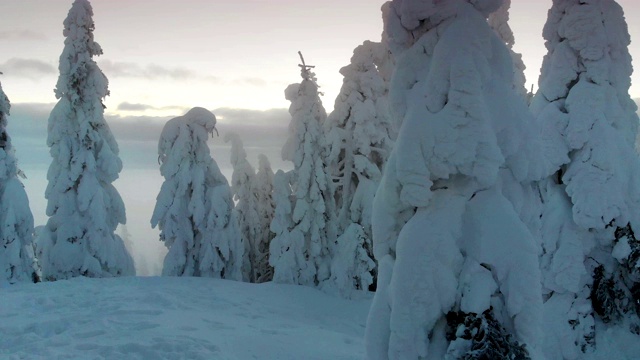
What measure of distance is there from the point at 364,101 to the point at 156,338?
14.7 m

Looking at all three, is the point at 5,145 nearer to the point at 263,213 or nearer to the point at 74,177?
the point at 74,177

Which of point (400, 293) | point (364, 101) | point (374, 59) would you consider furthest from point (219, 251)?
point (400, 293)

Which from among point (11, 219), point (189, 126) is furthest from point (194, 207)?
point (11, 219)

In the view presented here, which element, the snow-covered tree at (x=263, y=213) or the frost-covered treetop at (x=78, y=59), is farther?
the snow-covered tree at (x=263, y=213)

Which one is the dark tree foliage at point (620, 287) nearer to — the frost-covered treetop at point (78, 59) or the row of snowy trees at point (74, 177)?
the row of snowy trees at point (74, 177)

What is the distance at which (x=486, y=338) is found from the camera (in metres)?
5.64

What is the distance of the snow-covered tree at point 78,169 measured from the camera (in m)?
21.5

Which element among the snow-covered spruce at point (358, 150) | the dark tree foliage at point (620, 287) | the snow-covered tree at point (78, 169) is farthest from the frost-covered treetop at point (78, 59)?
the dark tree foliage at point (620, 287)

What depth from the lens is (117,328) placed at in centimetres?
1179

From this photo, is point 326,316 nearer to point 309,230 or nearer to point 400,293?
point 309,230

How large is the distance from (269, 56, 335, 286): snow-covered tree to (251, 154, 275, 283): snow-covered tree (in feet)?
24.1

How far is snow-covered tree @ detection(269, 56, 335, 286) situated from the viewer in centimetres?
2230

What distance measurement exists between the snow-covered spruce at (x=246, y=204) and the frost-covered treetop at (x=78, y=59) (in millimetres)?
9696

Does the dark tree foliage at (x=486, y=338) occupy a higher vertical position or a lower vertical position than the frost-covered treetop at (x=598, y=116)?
lower
